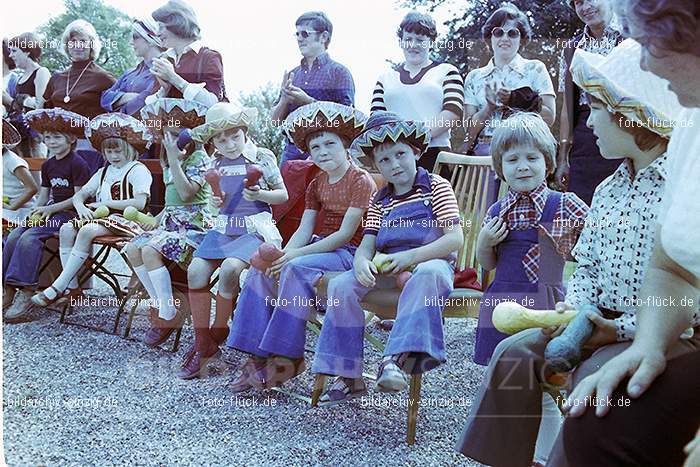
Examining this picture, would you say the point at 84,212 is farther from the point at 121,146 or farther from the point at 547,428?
the point at 547,428

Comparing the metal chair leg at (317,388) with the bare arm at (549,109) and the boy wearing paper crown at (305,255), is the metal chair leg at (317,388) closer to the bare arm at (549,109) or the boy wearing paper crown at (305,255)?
the boy wearing paper crown at (305,255)

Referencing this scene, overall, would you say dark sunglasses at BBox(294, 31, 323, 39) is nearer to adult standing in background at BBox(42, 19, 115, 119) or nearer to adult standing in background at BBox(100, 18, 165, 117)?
adult standing in background at BBox(100, 18, 165, 117)

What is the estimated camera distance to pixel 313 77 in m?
2.11

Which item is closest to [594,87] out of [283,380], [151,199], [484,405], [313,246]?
[484,405]

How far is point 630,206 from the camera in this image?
1263 mm

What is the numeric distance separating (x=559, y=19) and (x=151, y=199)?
5.35 feet

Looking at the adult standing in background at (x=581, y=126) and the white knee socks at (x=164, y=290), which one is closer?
the adult standing in background at (x=581, y=126)

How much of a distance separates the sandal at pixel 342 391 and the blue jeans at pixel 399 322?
5 cm

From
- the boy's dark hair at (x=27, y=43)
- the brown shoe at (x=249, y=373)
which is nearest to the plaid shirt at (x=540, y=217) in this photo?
the brown shoe at (x=249, y=373)

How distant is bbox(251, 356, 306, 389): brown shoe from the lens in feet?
7.02

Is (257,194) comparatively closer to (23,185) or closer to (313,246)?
(313,246)

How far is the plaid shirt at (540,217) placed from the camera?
1620 mm

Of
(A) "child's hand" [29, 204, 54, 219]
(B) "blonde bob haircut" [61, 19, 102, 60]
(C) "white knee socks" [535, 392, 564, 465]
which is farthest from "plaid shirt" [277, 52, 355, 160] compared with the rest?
(A) "child's hand" [29, 204, 54, 219]

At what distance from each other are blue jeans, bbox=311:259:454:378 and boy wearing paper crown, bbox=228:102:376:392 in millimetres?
137
